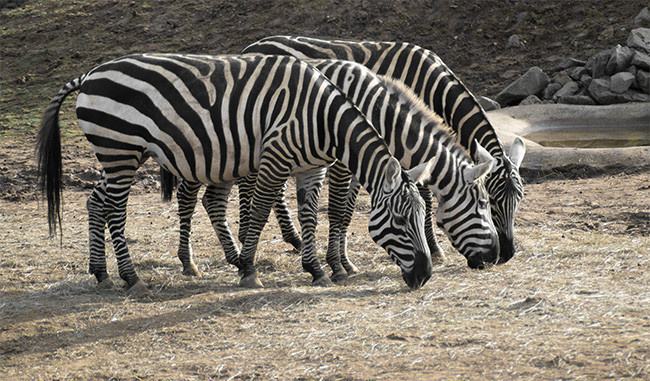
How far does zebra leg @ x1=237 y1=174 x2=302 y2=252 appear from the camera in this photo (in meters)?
7.12

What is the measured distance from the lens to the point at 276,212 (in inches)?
303

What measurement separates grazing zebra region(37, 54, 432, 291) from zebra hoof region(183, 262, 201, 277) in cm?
68

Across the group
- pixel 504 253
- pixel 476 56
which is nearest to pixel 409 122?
pixel 504 253

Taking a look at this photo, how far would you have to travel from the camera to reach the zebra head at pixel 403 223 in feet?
18.4

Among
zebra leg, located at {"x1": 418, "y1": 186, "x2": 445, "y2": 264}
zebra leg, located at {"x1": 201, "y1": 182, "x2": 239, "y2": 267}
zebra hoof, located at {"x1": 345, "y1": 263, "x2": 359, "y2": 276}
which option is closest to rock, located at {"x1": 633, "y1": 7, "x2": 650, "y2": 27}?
zebra leg, located at {"x1": 418, "y1": 186, "x2": 445, "y2": 264}

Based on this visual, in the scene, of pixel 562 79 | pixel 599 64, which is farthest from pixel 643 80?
pixel 562 79

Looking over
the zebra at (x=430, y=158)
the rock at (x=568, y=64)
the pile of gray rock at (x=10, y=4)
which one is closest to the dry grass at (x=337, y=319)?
the zebra at (x=430, y=158)

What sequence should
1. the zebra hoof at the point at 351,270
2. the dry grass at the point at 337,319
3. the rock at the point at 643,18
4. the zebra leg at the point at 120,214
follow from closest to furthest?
the dry grass at the point at 337,319, the zebra leg at the point at 120,214, the zebra hoof at the point at 351,270, the rock at the point at 643,18

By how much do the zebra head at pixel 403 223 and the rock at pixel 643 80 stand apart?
9.03 meters

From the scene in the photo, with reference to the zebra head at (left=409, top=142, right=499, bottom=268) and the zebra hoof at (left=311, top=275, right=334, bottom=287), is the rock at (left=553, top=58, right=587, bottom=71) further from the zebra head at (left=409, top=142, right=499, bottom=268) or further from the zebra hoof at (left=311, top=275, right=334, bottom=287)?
the zebra hoof at (left=311, top=275, right=334, bottom=287)

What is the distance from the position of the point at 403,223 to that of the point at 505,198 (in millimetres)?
1336

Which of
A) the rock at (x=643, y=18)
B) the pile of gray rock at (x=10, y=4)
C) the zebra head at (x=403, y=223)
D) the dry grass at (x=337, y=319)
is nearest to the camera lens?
the dry grass at (x=337, y=319)

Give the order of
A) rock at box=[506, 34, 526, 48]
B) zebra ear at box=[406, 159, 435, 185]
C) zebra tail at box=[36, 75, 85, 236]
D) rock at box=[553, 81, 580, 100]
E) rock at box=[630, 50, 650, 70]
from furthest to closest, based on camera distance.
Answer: rock at box=[506, 34, 526, 48]
rock at box=[553, 81, 580, 100]
rock at box=[630, 50, 650, 70]
zebra tail at box=[36, 75, 85, 236]
zebra ear at box=[406, 159, 435, 185]

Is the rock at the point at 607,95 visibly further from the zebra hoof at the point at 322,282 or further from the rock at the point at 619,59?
the zebra hoof at the point at 322,282
